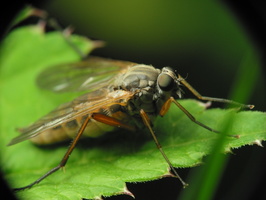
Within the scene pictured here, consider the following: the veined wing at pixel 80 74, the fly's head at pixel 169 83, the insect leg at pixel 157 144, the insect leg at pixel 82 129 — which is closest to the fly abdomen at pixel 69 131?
the insect leg at pixel 82 129

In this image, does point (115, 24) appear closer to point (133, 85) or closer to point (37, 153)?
point (133, 85)

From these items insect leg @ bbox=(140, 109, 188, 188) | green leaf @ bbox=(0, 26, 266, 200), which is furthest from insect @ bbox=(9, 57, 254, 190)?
green leaf @ bbox=(0, 26, 266, 200)

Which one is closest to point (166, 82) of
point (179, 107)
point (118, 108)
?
point (179, 107)

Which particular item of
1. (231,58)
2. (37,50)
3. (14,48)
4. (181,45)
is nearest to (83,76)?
(37,50)

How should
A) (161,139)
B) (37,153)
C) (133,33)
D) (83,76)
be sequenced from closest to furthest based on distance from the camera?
(161,139)
(37,153)
(83,76)
(133,33)

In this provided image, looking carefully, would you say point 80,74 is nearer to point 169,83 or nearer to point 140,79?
point 140,79

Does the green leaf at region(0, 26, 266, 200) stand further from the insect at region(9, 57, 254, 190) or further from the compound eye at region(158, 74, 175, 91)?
the compound eye at region(158, 74, 175, 91)

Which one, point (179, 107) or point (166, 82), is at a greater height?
point (166, 82)
